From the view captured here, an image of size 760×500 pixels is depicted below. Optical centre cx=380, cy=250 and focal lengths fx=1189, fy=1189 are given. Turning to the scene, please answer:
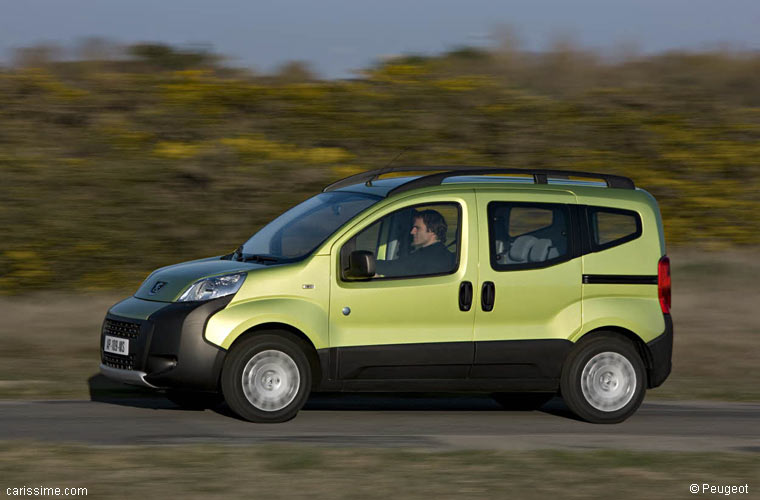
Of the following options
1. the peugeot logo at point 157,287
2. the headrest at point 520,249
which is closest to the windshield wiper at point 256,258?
the peugeot logo at point 157,287

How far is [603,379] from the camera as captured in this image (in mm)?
9156

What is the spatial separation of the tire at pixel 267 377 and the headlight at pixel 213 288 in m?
0.38

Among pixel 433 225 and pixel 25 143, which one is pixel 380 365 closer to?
pixel 433 225

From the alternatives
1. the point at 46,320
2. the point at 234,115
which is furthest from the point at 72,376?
the point at 234,115

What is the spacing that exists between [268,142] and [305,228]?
8.61m

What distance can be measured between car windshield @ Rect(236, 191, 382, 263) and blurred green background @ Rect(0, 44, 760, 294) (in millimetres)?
6436

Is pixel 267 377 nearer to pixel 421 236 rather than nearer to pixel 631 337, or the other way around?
pixel 421 236

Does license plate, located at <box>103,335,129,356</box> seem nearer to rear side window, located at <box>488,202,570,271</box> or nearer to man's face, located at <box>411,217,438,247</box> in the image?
man's face, located at <box>411,217,438,247</box>

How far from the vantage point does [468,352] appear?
28.9 feet

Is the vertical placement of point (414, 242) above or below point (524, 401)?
above

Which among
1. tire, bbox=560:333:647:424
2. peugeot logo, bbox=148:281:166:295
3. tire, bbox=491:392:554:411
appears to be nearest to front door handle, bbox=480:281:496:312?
tire, bbox=560:333:647:424

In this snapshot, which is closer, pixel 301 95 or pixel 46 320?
pixel 46 320

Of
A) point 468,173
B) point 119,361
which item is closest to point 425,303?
point 468,173

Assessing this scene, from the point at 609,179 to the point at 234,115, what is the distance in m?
9.78
